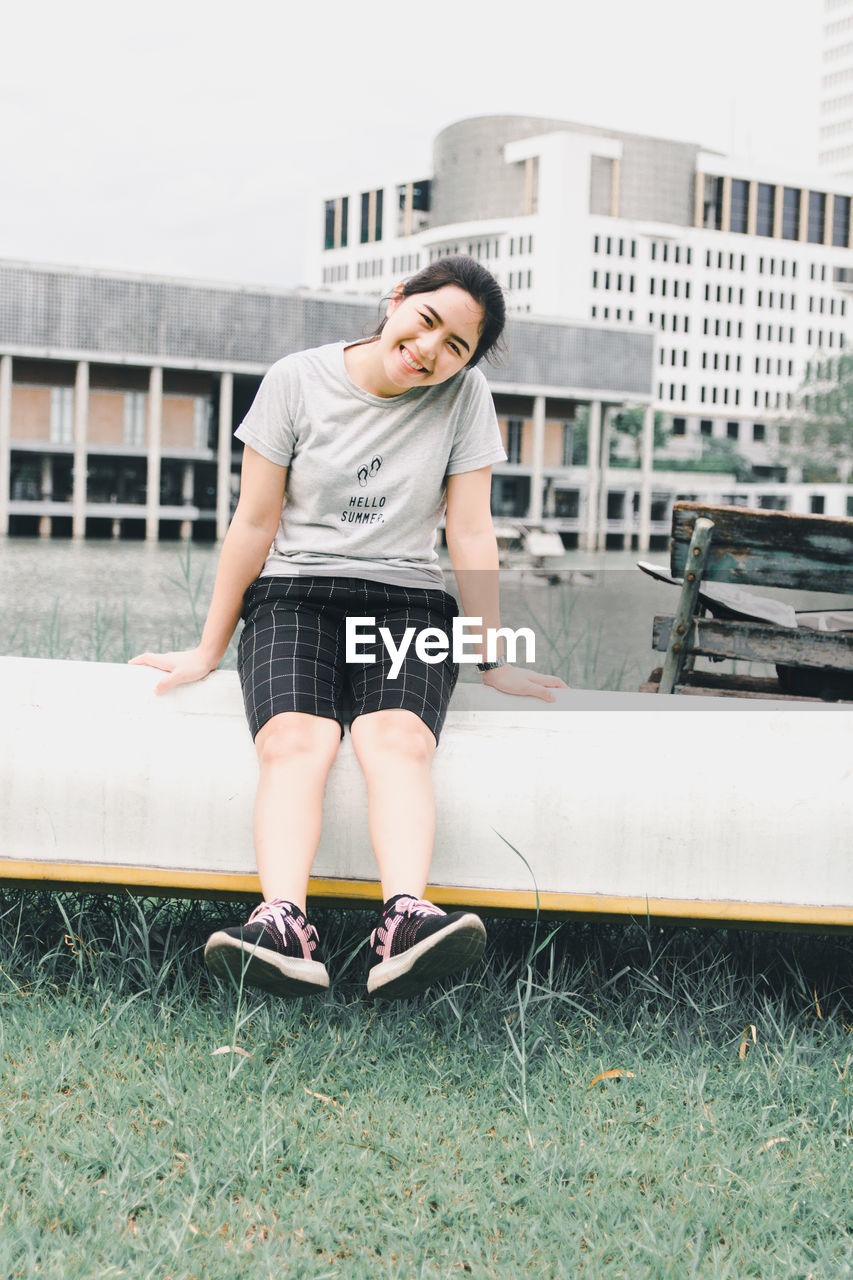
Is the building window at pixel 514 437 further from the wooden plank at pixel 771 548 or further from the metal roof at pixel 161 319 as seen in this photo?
the wooden plank at pixel 771 548

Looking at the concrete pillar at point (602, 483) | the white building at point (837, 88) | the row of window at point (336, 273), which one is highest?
the white building at point (837, 88)

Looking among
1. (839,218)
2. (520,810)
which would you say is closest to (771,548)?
(520,810)

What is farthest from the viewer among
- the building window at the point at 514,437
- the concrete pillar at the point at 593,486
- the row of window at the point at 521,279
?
the row of window at the point at 521,279

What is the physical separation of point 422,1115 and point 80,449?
3918 centimetres

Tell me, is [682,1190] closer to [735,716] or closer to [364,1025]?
[364,1025]

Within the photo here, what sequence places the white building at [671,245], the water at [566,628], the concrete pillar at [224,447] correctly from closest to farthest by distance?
the water at [566,628], the concrete pillar at [224,447], the white building at [671,245]

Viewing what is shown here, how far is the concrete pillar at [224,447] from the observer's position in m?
40.2

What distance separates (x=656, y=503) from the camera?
66375 mm

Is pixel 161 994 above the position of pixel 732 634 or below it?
below

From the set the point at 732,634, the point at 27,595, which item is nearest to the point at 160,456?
the point at 27,595

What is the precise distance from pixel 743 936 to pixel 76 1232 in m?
1.63

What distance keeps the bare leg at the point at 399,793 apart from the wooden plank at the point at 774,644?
1793 mm

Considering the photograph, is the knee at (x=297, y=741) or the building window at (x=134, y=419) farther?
the building window at (x=134, y=419)

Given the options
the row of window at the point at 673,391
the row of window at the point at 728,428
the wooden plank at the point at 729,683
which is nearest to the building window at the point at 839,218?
the row of window at the point at 728,428
